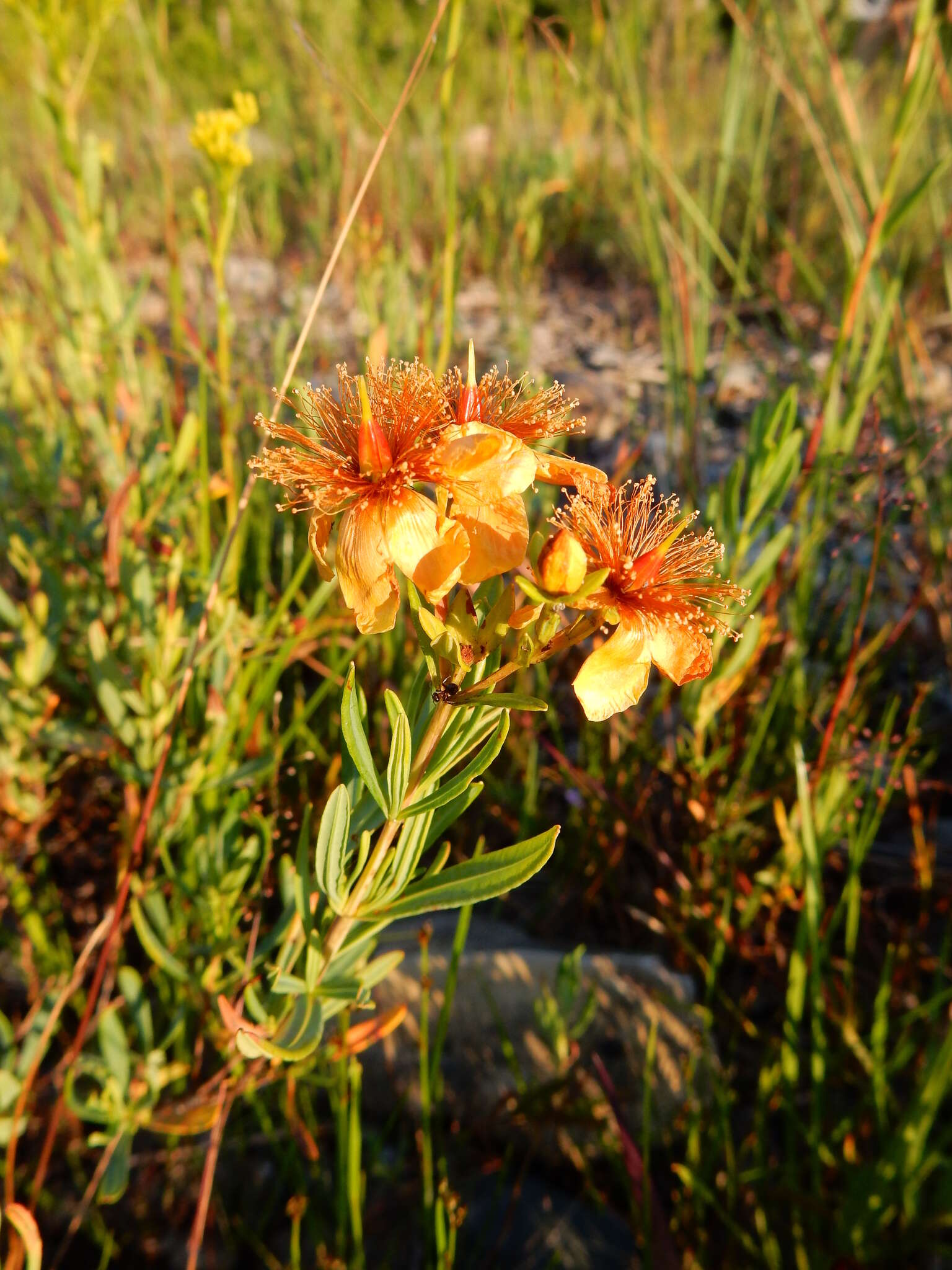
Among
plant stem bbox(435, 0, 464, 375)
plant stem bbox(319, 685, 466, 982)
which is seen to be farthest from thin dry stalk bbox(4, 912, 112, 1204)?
plant stem bbox(435, 0, 464, 375)

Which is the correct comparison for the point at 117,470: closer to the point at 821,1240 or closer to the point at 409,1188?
the point at 409,1188

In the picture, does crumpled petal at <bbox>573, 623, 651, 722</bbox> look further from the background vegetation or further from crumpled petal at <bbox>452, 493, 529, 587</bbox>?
the background vegetation

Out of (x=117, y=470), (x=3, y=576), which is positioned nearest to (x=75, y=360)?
(x=117, y=470)

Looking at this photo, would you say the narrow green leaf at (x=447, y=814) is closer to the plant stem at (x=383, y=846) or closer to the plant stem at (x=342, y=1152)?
the plant stem at (x=383, y=846)

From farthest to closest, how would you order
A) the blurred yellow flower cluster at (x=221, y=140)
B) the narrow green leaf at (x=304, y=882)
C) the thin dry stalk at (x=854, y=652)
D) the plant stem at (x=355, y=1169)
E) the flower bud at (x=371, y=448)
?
1. the blurred yellow flower cluster at (x=221, y=140)
2. the thin dry stalk at (x=854, y=652)
3. the plant stem at (x=355, y=1169)
4. the narrow green leaf at (x=304, y=882)
5. the flower bud at (x=371, y=448)

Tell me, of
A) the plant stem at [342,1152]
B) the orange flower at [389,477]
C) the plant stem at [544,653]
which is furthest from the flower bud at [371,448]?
the plant stem at [342,1152]

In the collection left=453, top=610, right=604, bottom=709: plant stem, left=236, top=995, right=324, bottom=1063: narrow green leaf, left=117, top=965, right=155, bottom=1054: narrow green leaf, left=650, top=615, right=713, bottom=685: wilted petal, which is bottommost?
left=117, top=965, right=155, bottom=1054: narrow green leaf

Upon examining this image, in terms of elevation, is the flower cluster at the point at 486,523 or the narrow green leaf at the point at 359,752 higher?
the flower cluster at the point at 486,523
